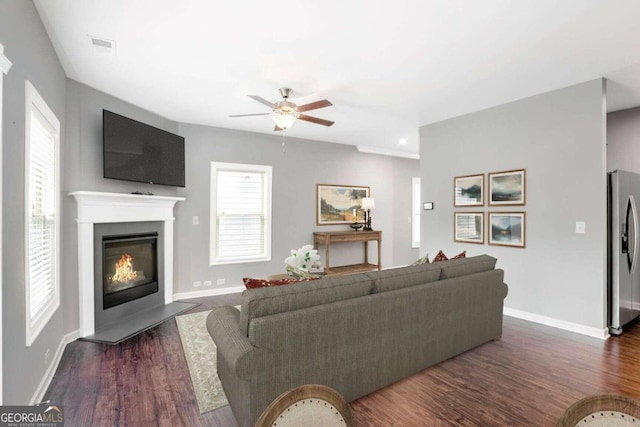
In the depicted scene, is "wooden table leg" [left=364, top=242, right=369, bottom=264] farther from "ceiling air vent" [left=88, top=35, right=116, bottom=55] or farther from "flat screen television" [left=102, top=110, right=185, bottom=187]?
"ceiling air vent" [left=88, top=35, right=116, bottom=55]

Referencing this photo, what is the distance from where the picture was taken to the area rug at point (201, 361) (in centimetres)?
227

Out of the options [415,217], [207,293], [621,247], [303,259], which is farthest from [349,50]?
[415,217]

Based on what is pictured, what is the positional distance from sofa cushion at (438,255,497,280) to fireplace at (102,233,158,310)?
3.69 meters

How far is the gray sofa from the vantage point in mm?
1848

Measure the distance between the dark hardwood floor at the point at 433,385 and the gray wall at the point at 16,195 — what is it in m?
0.42

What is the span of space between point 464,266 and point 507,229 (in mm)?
1697

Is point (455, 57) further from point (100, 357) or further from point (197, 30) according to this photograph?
point (100, 357)

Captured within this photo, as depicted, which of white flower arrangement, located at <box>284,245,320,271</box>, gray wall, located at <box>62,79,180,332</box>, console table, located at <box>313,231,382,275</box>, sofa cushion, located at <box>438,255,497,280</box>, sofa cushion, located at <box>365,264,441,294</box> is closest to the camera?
sofa cushion, located at <box>365,264,441,294</box>

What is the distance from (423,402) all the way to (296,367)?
3.24ft

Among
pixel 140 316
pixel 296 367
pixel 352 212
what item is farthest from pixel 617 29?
pixel 140 316

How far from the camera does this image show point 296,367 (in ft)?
6.41

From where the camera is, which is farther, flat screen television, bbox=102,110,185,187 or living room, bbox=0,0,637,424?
flat screen television, bbox=102,110,185,187

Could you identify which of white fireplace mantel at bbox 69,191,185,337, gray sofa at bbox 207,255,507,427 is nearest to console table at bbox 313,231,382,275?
white fireplace mantel at bbox 69,191,185,337

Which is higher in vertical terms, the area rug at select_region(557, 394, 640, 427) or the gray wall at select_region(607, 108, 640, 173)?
the gray wall at select_region(607, 108, 640, 173)
